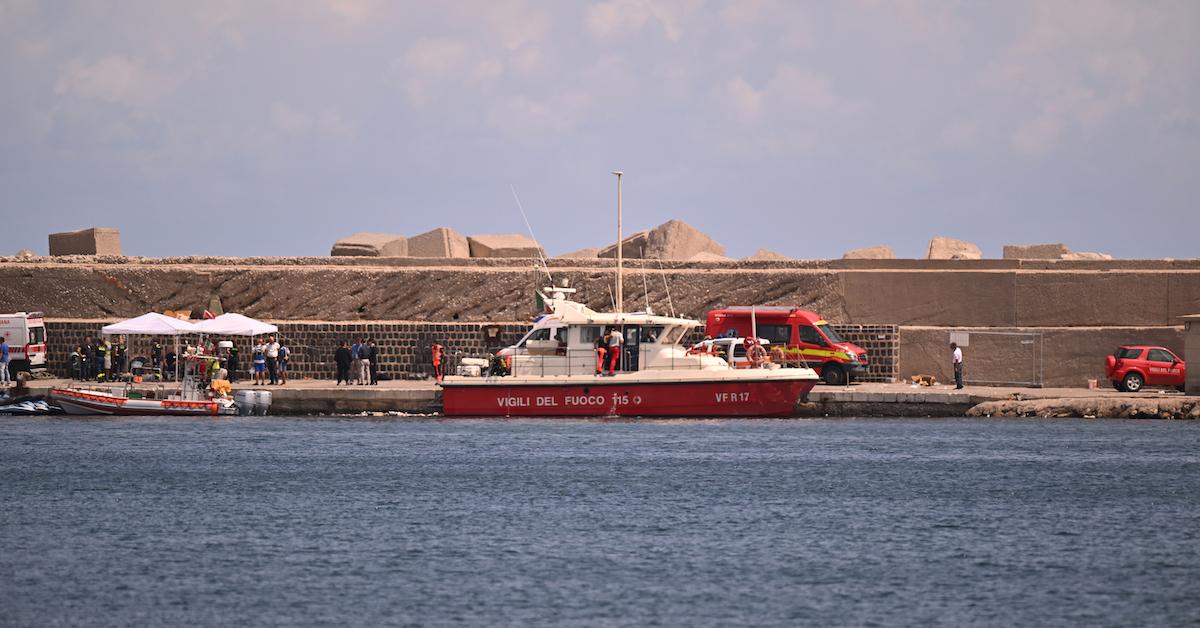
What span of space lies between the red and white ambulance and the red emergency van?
13.5 m

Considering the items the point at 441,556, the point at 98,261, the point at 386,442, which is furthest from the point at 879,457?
the point at 98,261

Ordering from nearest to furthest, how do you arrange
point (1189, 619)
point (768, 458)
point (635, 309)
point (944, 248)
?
point (1189, 619)
point (768, 458)
point (635, 309)
point (944, 248)

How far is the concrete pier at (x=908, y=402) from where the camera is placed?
29.2 meters

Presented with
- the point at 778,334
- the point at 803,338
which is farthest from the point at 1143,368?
the point at 778,334

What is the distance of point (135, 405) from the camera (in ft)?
101

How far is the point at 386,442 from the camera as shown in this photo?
29188 mm

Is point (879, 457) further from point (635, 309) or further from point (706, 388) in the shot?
point (635, 309)

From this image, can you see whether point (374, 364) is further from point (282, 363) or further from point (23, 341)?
point (23, 341)

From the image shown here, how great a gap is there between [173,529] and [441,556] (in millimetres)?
3711

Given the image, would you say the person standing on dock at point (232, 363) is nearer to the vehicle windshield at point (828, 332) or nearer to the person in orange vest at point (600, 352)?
the person in orange vest at point (600, 352)

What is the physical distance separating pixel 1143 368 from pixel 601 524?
13.6m

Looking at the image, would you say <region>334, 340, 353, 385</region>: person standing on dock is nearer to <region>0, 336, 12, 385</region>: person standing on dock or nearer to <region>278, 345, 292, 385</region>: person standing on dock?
<region>278, 345, 292, 385</region>: person standing on dock

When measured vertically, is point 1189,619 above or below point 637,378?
below

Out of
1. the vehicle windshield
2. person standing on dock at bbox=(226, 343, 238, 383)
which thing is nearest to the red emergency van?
the vehicle windshield
